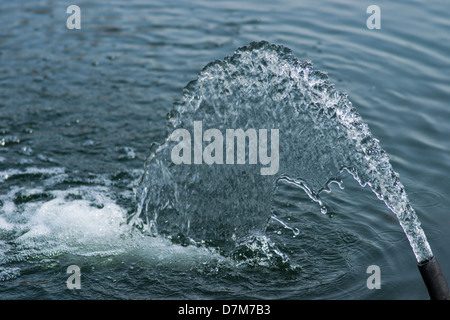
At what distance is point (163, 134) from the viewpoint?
7.58 metres

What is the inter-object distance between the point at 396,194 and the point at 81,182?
3.46 metres

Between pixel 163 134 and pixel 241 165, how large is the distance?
2.06 metres

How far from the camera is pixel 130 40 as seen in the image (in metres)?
10.6

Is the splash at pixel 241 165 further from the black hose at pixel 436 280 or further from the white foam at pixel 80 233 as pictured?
the black hose at pixel 436 280

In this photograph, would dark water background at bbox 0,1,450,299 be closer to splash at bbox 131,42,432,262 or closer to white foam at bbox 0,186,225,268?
white foam at bbox 0,186,225,268

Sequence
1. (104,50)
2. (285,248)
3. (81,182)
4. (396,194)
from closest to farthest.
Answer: (396,194)
(285,248)
(81,182)
(104,50)

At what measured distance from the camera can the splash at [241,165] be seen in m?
5.60

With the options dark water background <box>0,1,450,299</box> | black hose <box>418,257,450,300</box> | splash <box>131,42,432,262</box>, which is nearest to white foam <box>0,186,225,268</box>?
dark water background <box>0,1,450,299</box>

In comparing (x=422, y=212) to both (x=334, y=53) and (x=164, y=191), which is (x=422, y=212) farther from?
(x=334, y=53)

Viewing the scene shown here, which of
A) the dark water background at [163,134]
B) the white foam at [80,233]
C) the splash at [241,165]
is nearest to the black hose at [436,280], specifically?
the dark water background at [163,134]

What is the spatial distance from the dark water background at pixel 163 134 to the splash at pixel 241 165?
0.95ft

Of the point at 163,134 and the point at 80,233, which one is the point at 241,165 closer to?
the point at 80,233

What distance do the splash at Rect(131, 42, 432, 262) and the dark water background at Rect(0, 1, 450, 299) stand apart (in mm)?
290
